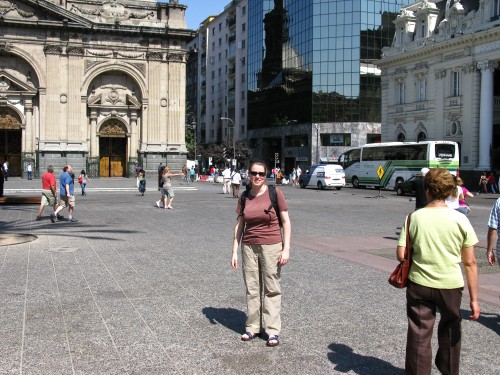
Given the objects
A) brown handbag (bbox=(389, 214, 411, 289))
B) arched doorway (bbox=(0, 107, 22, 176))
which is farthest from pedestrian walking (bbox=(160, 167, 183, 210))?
arched doorway (bbox=(0, 107, 22, 176))

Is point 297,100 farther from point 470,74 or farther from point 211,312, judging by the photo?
point 211,312

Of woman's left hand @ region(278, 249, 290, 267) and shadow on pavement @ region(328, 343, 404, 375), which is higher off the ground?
woman's left hand @ region(278, 249, 290, 267)

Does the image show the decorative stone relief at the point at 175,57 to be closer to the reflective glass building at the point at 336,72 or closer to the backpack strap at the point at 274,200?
the reflective glass building at the point at 336,72

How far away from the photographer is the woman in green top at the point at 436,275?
14.5ft

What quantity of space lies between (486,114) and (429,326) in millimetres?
40029

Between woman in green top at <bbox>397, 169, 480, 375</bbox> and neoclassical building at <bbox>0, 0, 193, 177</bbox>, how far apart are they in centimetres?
4423

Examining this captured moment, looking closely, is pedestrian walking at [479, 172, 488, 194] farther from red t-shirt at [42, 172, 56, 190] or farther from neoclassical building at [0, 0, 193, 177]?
red t-shirt at [42, 172, 56, 190]

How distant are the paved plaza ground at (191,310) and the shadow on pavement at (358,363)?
0.01 metres

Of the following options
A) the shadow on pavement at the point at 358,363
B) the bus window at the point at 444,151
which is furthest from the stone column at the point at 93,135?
the shadow on pavement at the point at 358,363

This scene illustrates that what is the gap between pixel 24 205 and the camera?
23172 mm

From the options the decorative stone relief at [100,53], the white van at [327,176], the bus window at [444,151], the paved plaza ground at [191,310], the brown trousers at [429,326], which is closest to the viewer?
the brown trousers at [429,326]

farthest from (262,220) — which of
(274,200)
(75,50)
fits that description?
(75,50)

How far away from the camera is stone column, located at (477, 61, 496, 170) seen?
40.8m

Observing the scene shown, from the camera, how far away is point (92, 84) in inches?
1876
